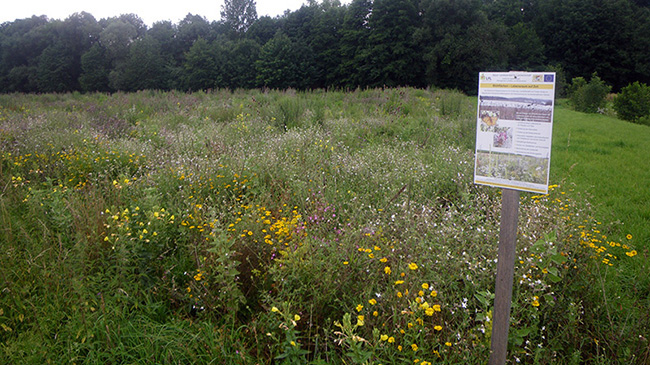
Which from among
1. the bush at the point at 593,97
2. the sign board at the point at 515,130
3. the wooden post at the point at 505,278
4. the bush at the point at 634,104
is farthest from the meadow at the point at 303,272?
the bush at the point at 593,97

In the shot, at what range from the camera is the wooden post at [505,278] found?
211cm

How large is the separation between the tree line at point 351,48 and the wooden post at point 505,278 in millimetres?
36063

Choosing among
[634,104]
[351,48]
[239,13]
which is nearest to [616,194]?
[634,104]

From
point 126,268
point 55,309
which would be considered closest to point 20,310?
point 55,309

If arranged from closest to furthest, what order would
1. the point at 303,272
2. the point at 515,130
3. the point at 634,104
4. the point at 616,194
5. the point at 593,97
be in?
the point at 515,130 < the point at 303,272 < the point at 616,194 < the point at 634,104 < the point at 593,97

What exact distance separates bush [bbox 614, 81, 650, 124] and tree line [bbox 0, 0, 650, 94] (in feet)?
61.0

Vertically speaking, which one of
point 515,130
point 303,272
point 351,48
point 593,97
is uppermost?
point 351,48

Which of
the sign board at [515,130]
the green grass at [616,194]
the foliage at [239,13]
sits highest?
the foliage at [239,13]

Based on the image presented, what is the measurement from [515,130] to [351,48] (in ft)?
135

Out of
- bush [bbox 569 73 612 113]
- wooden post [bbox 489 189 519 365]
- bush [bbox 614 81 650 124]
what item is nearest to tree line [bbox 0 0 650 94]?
bush [bbox 569 73 612 113]

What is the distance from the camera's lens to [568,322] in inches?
106

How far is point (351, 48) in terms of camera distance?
40.8 m

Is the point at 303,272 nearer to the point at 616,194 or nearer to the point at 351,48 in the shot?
the point at 616,194

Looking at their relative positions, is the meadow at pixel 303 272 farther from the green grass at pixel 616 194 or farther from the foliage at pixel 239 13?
the foliage at pixel 239 13
